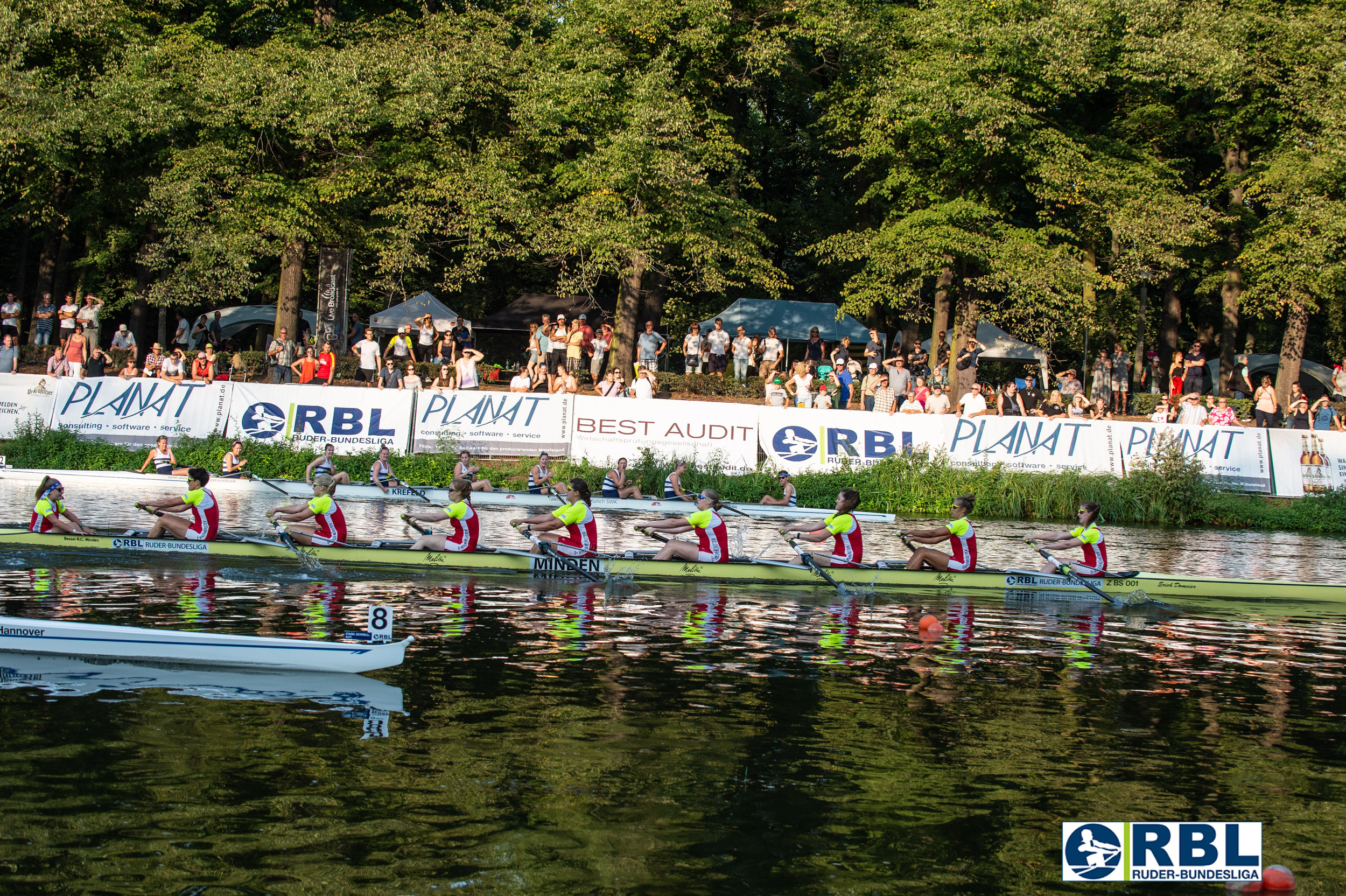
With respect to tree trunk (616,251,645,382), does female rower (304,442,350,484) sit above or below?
below

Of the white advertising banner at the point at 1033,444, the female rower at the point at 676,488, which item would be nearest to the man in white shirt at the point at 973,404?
the white advertising banner at the point at 1033,444

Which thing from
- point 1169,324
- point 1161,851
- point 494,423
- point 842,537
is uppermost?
point 1169,324

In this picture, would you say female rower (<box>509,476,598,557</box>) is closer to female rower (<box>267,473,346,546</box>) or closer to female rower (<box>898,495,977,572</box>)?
female rower (<box>267,473,346,546</box>)

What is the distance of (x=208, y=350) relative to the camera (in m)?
29.3

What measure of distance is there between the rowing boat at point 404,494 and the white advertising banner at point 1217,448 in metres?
6.69

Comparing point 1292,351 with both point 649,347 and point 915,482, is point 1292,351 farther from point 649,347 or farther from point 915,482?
point 649,347

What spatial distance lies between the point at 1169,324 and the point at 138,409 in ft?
101

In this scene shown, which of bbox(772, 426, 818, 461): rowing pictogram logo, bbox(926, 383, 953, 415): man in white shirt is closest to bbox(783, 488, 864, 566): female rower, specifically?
bbox(772, 426, 818, 461): rowing pictogram logo

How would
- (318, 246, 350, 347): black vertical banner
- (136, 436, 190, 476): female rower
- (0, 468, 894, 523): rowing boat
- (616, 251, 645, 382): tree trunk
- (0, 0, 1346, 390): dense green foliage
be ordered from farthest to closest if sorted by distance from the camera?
1. (616, 251, 645, 382): tree trunk
2. (318, 246, 350, 347): black vertical banner
3. (0, 0, 1346, 390): dense green foliage
4. (136, 436, 190, 476): female rower
5. (0, 468, 894, 523): rowing boat

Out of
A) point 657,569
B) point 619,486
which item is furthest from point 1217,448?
point 657,569

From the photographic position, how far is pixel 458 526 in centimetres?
1619

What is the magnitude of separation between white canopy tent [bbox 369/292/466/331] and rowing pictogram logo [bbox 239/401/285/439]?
32.4 ft

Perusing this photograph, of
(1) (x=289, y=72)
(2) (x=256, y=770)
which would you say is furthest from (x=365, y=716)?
(1) (x=289, y=72)

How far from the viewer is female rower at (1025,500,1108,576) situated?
16359 millimetres
